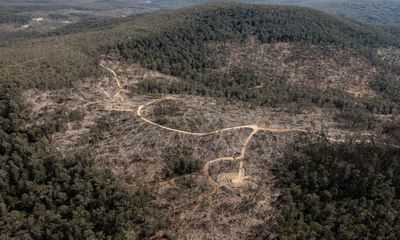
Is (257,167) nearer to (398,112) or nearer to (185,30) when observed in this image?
(398,112)

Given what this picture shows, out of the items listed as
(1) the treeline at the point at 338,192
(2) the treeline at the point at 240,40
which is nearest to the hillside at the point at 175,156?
(1) the treeline at the point at 338,192

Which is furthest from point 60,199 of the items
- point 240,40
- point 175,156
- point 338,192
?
point 240,40

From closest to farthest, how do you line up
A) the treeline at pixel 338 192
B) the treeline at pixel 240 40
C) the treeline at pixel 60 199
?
the treeline at pixel 338 192 → the treeline at pixel 60 199 → the treeline at pixel 240 40

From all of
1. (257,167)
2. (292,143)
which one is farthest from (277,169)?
(292,143)

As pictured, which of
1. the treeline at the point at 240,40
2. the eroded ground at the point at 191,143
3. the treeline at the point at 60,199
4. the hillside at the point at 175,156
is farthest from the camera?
the treeline at the point at 240,40

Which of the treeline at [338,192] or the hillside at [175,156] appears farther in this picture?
the hillside at [175,156]

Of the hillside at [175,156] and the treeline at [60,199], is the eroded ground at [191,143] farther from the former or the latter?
the treeline at [60,199]
